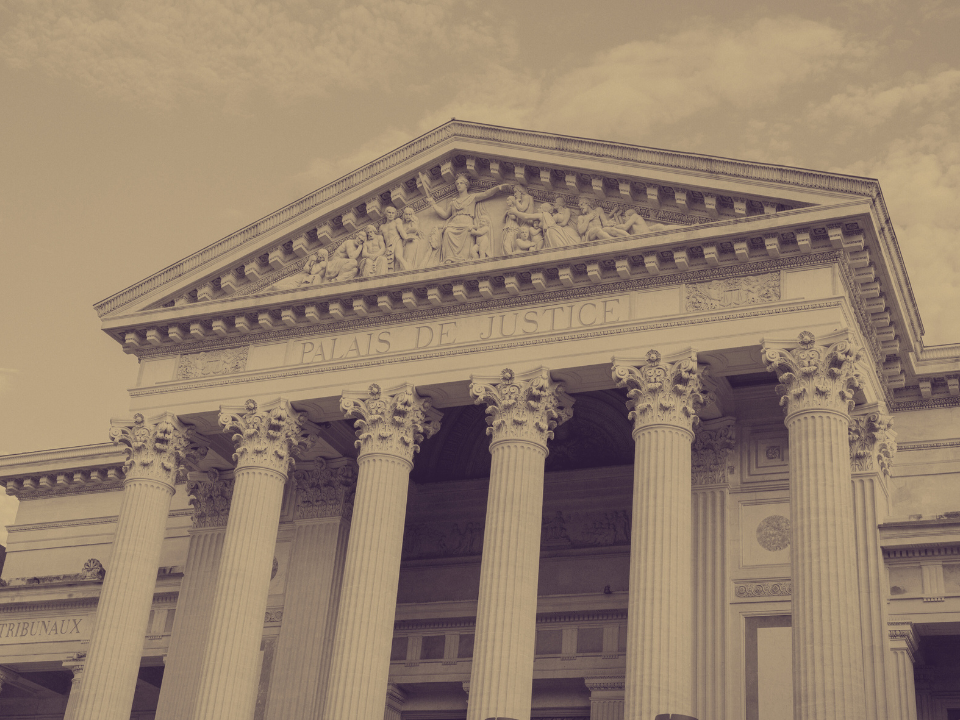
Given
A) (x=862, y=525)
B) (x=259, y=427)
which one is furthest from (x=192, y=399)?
(x=862, y=525)

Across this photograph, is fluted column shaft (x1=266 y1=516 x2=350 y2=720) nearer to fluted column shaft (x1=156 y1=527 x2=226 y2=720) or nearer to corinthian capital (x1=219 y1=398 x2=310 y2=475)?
fluted column shaft (x1=156 y1=527 x2=226 y2=720)

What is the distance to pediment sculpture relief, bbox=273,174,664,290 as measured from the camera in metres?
29.3

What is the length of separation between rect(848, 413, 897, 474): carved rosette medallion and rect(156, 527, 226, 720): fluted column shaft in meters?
16.1

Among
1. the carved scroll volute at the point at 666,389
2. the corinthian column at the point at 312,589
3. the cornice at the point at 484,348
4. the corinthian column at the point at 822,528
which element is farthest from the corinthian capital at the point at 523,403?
the corinthian column at the point at 312,589

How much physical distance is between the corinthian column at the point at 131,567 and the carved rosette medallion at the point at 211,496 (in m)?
2.01

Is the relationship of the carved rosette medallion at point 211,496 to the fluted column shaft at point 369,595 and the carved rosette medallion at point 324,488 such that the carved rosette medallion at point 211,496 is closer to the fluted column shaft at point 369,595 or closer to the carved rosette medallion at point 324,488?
the carved rosette medallion at point 324,488

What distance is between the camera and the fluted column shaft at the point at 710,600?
2694cm

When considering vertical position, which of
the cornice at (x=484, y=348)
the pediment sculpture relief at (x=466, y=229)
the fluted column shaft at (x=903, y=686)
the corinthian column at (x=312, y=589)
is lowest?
the fluted column shaft at (x=903, y=686)

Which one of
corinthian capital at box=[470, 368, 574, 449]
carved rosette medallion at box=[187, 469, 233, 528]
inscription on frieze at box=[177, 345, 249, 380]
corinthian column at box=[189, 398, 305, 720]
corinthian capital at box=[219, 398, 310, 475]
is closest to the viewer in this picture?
corinthian capital at box=[470, 368, 574, 449]

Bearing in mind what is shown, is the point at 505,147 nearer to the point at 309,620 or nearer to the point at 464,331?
the point at 464,331

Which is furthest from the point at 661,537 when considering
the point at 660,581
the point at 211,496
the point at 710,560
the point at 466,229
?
the point at 211,496

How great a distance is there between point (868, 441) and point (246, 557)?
14528 millimetres

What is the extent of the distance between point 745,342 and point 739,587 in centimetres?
573

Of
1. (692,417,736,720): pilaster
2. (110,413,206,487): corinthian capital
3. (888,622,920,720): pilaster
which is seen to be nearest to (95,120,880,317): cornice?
(110,413,206,487): corinthian capital
